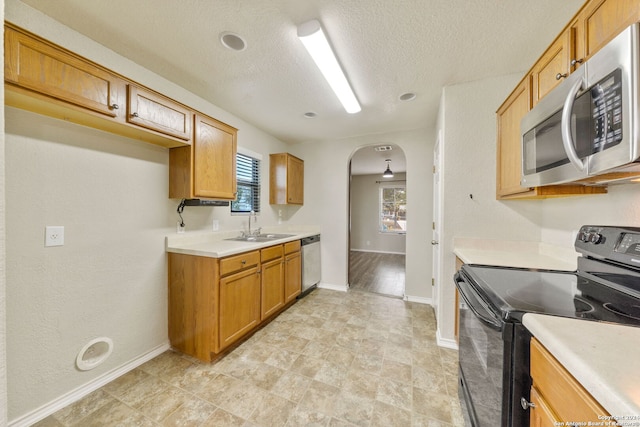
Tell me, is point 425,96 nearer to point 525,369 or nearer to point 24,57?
point 525,369

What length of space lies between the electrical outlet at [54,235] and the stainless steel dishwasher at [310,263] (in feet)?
7.58

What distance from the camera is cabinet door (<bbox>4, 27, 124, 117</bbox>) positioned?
116 centimetres

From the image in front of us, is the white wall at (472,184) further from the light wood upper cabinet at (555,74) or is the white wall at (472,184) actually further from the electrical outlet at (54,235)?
the electrical outlet at (54,235)

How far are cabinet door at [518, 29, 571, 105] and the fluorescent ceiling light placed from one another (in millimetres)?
1302

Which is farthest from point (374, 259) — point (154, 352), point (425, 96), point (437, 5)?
point (437, 5)

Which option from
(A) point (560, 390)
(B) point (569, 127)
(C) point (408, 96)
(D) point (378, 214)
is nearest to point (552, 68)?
(B) point (569, 127)

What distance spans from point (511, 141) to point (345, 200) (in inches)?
89.0

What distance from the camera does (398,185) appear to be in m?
6.98

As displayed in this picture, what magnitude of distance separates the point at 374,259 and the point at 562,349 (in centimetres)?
569

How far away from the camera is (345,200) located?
12.1ft

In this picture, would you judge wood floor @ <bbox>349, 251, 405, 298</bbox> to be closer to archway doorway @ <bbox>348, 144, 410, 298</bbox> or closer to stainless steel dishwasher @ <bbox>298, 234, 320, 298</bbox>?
archway doorway @ <bbox>348, 144, 410, 298</bbox>

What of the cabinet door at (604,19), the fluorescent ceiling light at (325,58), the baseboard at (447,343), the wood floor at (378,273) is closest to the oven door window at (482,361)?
the baseboard at (447,343)

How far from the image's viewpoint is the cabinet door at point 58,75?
1156mm

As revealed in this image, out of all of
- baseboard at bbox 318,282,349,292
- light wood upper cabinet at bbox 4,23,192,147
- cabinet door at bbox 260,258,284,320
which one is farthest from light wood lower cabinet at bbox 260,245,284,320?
light wood upper cabinet at bbox 4,23,192,147
